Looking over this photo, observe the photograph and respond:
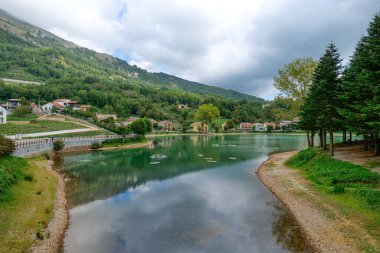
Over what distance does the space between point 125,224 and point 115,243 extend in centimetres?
342

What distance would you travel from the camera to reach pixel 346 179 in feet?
88.0

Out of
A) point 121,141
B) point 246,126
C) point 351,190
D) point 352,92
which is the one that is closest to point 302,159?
point 352,92

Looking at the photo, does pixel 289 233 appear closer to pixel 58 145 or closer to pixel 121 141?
pixel 58 145

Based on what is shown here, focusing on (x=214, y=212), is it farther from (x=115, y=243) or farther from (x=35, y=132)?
(x=35, y=132)

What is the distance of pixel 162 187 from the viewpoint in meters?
34.2

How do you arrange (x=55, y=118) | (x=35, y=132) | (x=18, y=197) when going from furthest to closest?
(x=55, y=118)
(x=35, y=132)
(x=18, y=197)

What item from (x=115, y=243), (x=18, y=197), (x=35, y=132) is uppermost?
(x=35, y=132)

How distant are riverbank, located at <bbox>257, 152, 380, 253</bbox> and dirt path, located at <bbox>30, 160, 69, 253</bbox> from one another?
15.0 metres

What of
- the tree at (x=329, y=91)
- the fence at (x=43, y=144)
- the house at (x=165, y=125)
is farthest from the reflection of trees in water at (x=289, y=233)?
the house at (x=165, y=125)

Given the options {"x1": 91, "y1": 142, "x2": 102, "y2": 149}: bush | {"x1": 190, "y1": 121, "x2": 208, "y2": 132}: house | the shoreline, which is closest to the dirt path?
the shoreline

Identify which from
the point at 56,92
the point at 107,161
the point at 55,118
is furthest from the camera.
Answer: the point at 56,92

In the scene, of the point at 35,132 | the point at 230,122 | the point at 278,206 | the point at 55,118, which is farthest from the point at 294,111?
the point at 230,122

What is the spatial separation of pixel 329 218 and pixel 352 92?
1538cm

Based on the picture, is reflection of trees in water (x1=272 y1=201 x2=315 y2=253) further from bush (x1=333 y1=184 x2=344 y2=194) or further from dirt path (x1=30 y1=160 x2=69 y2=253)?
dirt path (x1=30 y1=160 x2=69 y2=253)
